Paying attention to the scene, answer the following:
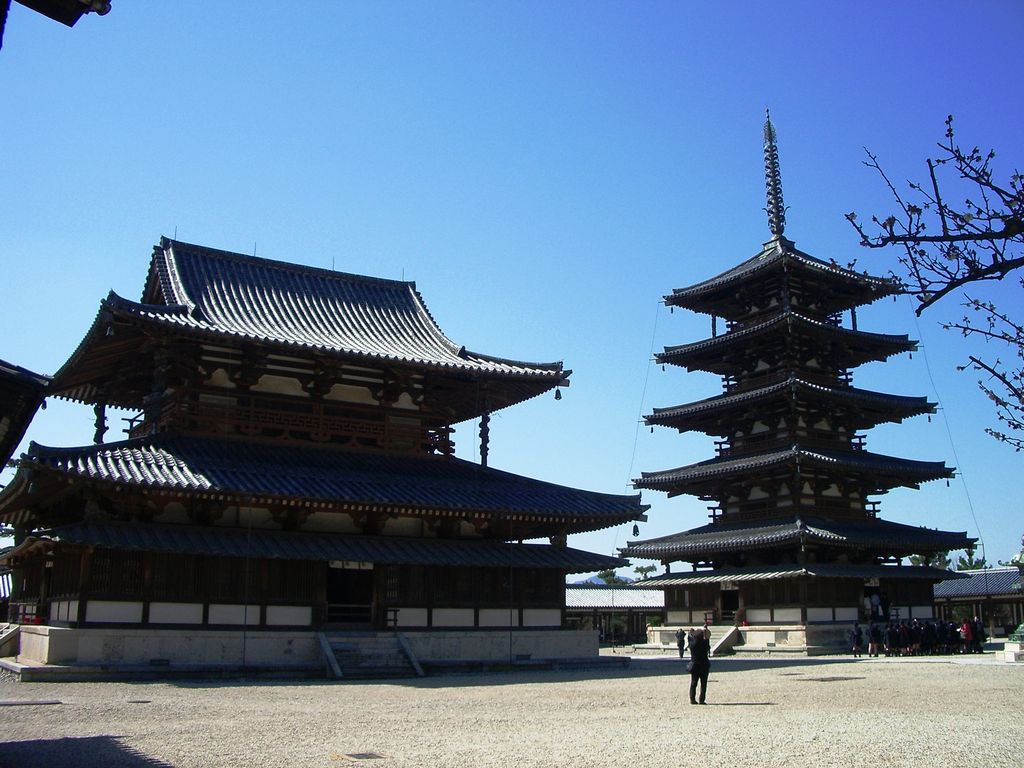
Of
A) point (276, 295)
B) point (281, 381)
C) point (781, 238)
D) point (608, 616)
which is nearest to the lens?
point (281, 381)

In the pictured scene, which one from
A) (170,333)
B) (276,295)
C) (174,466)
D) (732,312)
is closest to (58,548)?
(174,466)

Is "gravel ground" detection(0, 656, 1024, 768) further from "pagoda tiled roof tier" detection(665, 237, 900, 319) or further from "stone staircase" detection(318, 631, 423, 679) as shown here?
"pagoda tiled roof tier" detection(665, 237, 900, 319)

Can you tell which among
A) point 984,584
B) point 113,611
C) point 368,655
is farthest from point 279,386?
point 984,584

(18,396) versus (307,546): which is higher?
(18,396)

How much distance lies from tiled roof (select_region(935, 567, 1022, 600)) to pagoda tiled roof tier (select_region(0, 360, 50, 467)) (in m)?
54.6

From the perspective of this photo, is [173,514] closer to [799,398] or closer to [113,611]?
[113,611]

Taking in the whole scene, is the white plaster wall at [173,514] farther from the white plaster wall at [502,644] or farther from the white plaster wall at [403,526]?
the white plaster wall at [502,644]

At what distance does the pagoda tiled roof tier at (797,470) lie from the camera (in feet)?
132

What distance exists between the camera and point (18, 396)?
434 inches

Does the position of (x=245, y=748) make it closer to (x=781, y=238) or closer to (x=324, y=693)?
(x=324, y=693)

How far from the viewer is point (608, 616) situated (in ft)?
197

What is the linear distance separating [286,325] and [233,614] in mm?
9171

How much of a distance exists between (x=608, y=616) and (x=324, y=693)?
42.8 m

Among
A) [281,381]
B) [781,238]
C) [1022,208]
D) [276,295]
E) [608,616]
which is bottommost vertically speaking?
[608,616]
